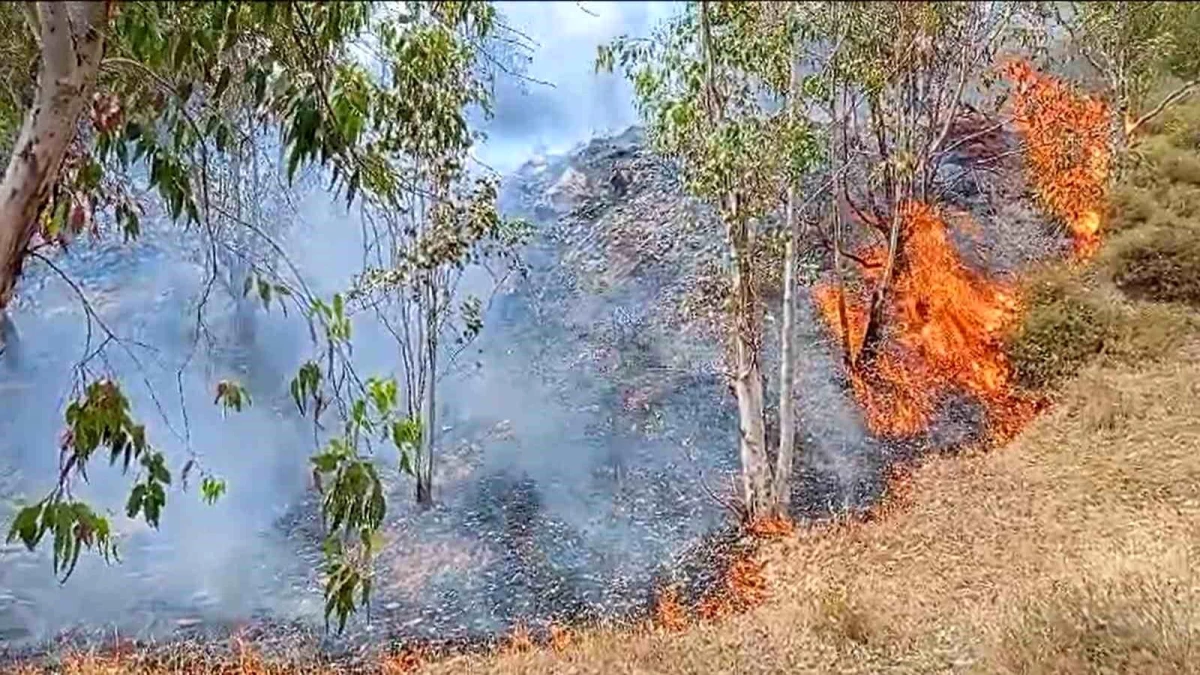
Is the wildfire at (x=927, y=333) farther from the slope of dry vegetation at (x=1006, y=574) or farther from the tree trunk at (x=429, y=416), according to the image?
the tree trunk at (x=429, y=416)

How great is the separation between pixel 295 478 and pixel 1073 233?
277 inches

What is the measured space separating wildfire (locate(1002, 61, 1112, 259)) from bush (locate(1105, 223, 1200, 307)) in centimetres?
36

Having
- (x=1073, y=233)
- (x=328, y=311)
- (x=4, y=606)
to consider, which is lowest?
(x=4, y=606)

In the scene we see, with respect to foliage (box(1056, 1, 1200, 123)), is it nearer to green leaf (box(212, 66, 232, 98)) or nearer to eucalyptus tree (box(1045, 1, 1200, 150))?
eucalyptus tree (box(1045, 1, 1200, 150))

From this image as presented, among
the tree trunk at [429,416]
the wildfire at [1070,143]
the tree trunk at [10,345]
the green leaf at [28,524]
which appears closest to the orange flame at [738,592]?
the tree trunk at [429,416]

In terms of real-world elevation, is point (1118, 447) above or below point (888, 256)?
below

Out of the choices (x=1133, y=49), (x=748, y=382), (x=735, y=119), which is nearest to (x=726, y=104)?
(x=735, y=119)

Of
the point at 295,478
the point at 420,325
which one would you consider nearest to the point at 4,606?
the point at 295,478

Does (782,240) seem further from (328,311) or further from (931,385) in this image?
(328,311)

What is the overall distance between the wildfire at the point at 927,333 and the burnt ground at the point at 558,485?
0.75 feet

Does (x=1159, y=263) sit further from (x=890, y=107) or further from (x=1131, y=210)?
(x=890, y=107)

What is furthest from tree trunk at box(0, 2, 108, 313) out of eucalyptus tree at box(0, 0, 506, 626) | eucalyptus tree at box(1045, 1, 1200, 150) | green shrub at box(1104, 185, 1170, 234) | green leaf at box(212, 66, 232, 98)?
green shrub at box(1104, 185, 1170, 234)

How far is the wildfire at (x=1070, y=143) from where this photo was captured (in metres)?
9.68

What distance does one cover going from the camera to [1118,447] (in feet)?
23.5
